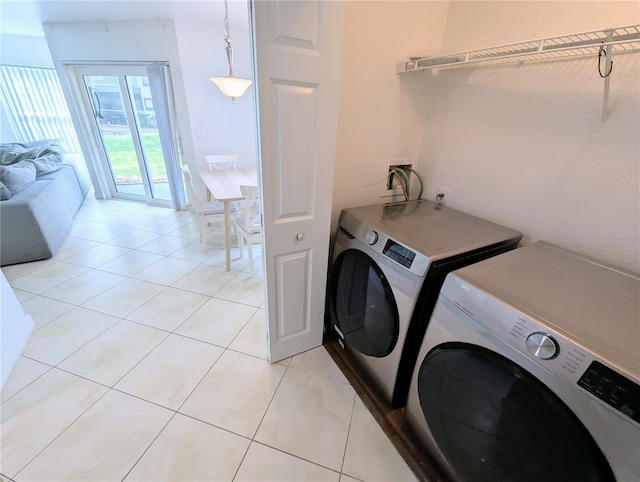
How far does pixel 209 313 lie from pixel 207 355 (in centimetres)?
42

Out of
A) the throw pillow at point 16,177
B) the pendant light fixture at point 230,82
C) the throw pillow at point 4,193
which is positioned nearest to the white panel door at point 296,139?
the pendant light fixture at point 230,82

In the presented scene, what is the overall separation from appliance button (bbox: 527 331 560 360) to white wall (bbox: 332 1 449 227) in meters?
1.06

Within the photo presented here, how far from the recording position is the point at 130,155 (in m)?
4.16

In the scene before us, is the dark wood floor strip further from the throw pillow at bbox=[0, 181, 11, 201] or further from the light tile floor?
the throw pillow at bbox=[0, 181, 11, 201]

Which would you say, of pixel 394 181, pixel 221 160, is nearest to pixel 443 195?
pixel 394 181

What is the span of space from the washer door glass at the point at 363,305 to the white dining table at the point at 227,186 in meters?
1.34

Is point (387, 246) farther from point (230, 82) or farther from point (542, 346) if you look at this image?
point (230, 82)

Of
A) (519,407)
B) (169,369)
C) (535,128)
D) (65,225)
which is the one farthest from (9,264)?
(535,128)

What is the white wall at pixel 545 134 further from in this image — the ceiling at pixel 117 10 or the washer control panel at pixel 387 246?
the ceiling at pixel 117 10

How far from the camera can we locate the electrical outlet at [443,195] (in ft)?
5.03

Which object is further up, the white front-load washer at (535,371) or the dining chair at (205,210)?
the white front-load washer at (535,371)

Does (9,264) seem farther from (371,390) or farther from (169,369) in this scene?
(371,390)

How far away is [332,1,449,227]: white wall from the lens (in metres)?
1.21

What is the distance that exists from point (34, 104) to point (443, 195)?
724cm
